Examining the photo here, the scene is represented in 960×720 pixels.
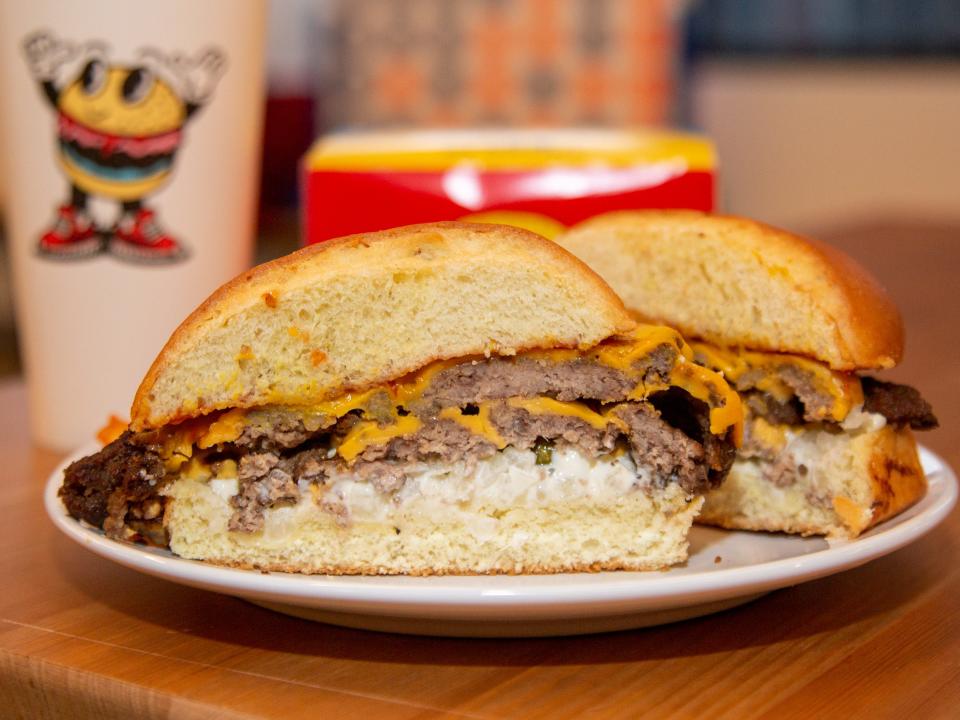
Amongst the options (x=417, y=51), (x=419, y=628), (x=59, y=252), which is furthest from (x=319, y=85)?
(x=419, y=628)

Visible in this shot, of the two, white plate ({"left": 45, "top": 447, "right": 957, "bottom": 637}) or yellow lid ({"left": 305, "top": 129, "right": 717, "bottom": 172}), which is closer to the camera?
white plate ({"left": 45, "top": 447, "right": 957, "bottom": 637})

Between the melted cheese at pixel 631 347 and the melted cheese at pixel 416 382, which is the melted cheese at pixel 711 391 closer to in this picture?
the melted cheese at pixel 631 347

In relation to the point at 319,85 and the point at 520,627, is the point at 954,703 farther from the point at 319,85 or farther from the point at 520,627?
the point at 319,85

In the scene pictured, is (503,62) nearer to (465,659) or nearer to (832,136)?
(832,136)

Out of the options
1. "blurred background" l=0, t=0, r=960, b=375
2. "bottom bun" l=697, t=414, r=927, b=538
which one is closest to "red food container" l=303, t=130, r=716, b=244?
"bottom bun" l=697, t=414, r=927, b=538

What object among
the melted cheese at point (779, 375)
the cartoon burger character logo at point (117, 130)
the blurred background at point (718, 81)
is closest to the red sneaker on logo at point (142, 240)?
the cartoon burger character logo at point (117, 130)

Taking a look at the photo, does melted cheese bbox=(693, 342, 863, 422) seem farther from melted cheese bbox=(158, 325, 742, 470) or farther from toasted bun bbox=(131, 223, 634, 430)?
toasted bun bbox=(131, 223, 634, 430)
